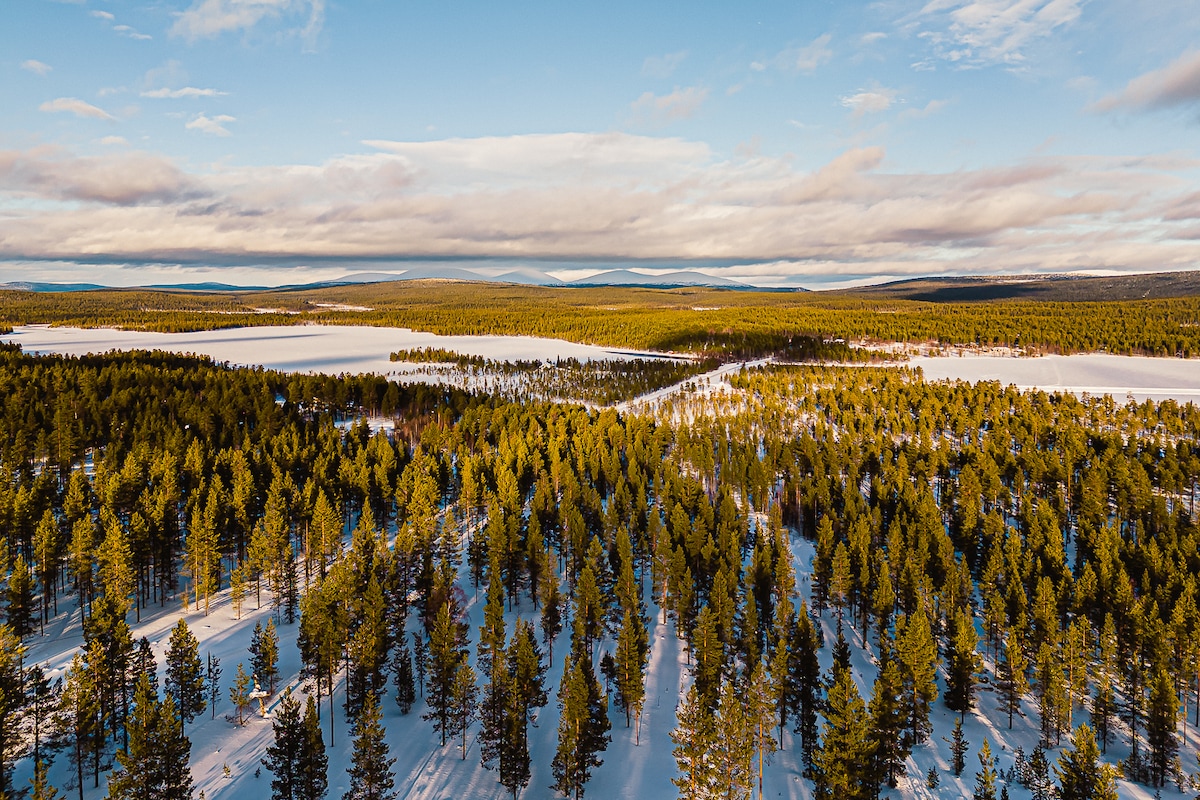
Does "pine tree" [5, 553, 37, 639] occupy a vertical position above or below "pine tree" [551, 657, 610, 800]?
above

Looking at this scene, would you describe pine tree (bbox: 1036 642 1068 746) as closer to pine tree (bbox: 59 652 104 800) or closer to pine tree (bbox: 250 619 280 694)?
pine tree (bbox: 250 619 280 694)

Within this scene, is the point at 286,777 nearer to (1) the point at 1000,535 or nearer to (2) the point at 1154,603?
(2) the point at 1154,603

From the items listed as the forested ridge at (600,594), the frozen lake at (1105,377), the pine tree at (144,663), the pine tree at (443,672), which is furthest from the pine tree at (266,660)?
the frozen lake at (1105,377)

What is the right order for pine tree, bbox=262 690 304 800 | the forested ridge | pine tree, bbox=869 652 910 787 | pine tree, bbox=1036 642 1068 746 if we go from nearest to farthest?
pine tree, bbox=262 690 304 800, the forested ridge, pine tree, bbox=869 652 910 787, pine tree, bbox=1036 642 1068 746

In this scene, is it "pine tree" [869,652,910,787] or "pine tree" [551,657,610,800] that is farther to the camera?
"pine tree" [869,652,910,787]

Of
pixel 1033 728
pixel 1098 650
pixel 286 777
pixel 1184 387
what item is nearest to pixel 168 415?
pixel 286 777

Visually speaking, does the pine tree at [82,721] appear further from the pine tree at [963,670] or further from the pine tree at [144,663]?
the pine tree at [963,670]

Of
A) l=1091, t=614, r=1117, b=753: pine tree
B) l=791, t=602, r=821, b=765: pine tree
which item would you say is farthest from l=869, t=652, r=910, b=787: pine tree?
l=1091, t=614, r=1117, b=753: pine tree

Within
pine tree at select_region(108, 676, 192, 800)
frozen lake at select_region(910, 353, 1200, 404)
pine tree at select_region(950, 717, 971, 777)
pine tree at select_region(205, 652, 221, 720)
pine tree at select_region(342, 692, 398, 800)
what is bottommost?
pine tree at select_region(950, 717, 971, 777)
